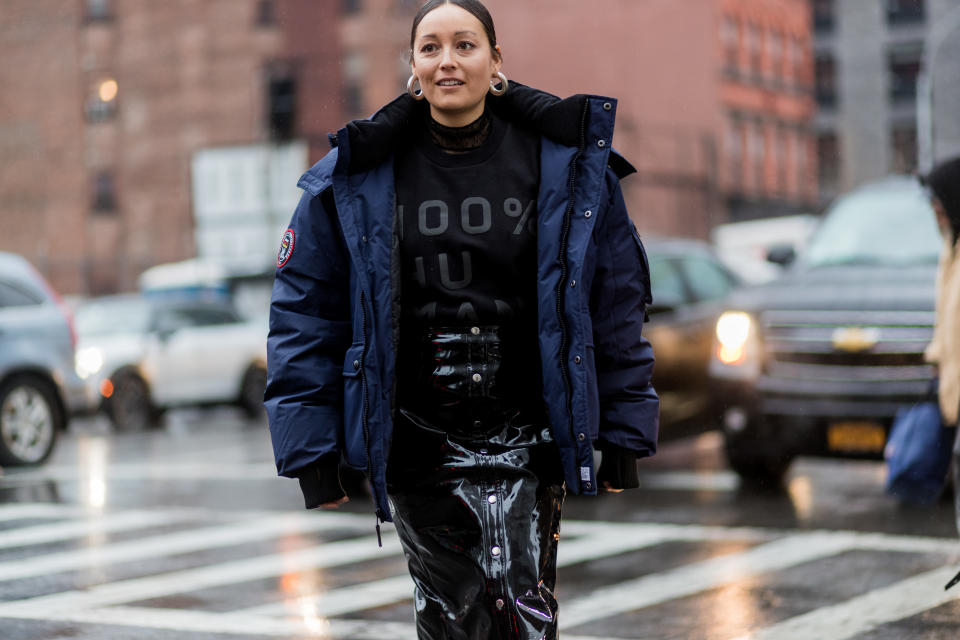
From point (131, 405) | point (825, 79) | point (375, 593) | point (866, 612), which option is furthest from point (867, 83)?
point (866, 612)

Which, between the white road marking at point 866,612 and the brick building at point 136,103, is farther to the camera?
the brick building at point 136,103

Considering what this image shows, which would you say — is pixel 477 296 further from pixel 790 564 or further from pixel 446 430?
pixel 790 564

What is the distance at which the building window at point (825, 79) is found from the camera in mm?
73250

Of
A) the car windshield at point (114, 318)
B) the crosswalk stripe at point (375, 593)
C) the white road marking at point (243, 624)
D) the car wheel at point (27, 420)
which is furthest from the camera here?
the car windshield at point (114, 318)

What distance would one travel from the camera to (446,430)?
11.7 feet

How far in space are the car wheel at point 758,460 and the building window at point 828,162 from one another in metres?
53.7

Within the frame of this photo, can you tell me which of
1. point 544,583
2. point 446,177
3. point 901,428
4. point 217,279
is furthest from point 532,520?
point 217,279

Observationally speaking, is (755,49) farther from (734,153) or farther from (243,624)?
(243,624)

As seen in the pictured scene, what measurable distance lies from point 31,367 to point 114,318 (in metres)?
6.87

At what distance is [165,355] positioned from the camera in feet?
64.0

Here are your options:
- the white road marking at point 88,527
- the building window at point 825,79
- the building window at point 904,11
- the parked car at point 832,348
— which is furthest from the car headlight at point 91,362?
the building window at point 904,11

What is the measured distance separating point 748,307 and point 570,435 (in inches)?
255

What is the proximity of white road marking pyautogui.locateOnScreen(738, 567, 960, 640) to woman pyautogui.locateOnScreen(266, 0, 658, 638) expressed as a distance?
8.05 feet

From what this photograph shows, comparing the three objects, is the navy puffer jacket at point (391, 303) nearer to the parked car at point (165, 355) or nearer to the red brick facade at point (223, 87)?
the parked car at point (165, 355)
